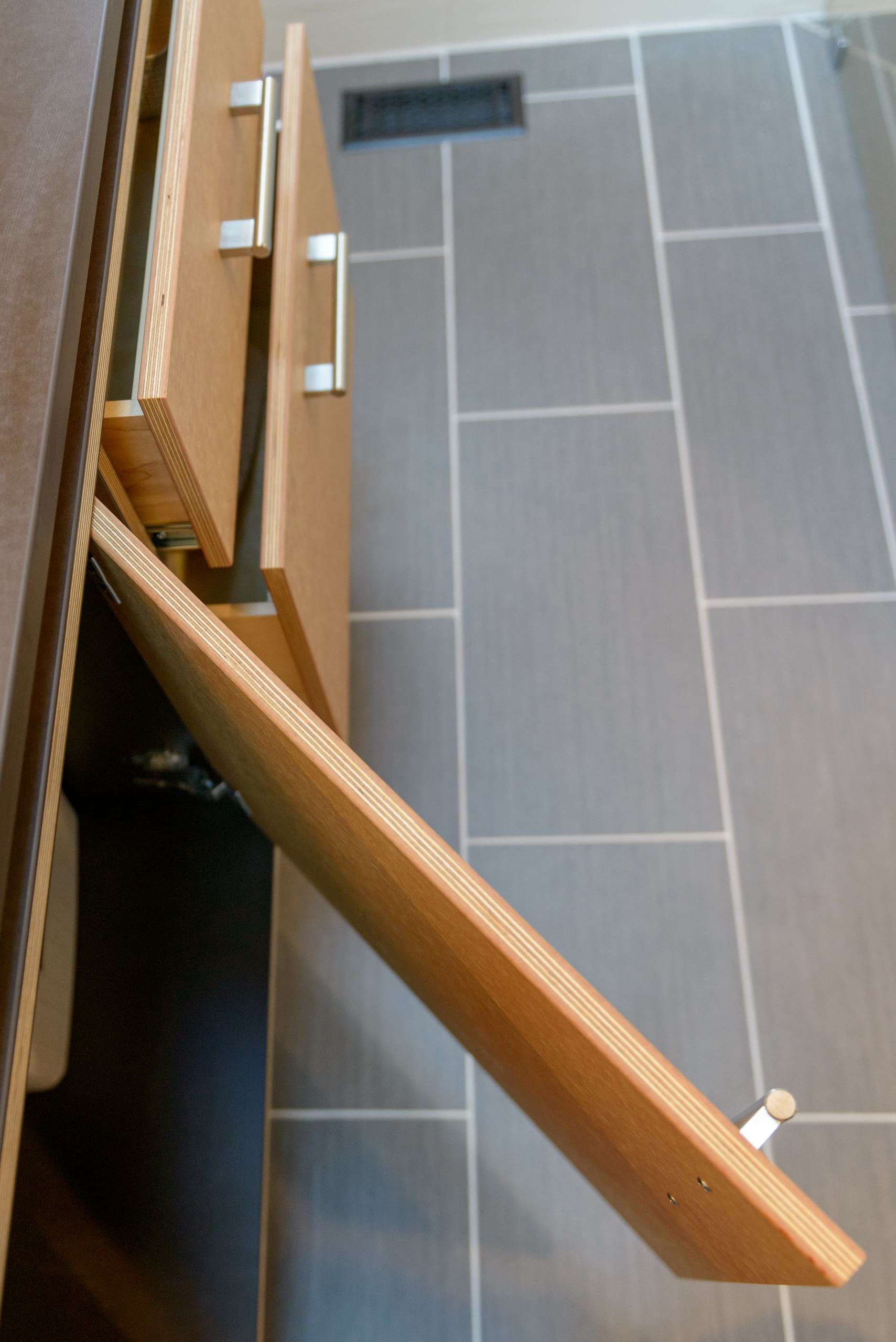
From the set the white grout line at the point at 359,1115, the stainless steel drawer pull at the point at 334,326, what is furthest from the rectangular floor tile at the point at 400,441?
the white grout line at the point at 359,1115

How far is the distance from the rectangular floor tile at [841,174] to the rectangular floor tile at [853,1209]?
1.31 meters

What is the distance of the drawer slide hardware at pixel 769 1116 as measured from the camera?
554 millimetres

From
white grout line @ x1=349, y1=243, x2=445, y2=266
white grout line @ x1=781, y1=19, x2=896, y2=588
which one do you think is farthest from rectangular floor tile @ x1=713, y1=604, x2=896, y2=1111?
white grout line @ x1=349, y1=243, x2=445, y2=266

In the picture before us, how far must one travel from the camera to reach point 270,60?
1.93 meters

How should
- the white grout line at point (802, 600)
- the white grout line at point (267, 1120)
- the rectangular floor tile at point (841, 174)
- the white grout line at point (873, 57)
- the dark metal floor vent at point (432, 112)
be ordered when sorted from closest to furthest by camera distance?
the white grout line at point (267, 1120) < the white grout line at point (802, 600) < the white grout line at point (873, 57) < the rectangular floor tile at point (841, 174) < the dark metal floor vent at point (432, 112)

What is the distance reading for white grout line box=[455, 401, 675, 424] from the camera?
5.26 ft

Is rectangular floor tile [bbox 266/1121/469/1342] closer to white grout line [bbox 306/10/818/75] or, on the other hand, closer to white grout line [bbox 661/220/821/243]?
white grout line [bbox 661/220/821/243]

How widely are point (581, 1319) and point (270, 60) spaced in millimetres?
2189

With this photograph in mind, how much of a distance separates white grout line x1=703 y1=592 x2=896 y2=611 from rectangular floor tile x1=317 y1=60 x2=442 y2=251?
2.77 ft

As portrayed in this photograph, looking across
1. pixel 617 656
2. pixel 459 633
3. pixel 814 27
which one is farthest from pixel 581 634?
pixel 814 27

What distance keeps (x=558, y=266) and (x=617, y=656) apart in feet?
2.45

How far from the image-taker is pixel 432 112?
1.84 m

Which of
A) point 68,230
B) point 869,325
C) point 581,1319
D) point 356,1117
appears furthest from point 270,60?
point 581,1319

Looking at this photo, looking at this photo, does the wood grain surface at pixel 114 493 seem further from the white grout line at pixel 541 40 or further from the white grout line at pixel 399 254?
the white grout line at pixel 541 40
